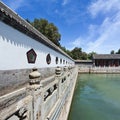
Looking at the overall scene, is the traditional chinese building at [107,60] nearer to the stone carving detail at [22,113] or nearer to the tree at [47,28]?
the tree at [47,28]

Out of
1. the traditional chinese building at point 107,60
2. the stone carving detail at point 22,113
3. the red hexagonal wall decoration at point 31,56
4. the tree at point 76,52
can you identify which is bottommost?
the stone carving detail at point 22,113

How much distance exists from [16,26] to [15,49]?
2.41 ft

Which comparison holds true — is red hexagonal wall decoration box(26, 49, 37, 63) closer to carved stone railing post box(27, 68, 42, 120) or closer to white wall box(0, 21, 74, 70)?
white wall box(0, 21, 74, 70)

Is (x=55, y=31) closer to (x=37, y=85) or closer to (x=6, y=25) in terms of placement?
(x=6, y=25)

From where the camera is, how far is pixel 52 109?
13.4 feet

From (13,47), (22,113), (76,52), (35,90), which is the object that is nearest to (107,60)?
(76,52)

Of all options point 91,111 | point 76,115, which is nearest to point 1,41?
point 76,115

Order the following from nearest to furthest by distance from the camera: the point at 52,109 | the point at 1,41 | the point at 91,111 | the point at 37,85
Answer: the point at 37,85, the point at 52,109, the point at 1,41, the point at 91,111

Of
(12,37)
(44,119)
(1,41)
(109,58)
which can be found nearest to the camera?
(44,119)

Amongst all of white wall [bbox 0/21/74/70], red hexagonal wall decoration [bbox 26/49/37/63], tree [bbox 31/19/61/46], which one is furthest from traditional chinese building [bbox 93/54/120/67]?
white wall [bbox 0/21/74/70]

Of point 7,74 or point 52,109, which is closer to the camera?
point 52,109

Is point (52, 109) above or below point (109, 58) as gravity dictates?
below

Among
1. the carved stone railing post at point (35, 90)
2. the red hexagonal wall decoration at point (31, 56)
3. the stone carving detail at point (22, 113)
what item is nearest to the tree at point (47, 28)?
the red hexagonal wall decoration at point (31, 56)

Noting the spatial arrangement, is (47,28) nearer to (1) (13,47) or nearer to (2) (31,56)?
(2) (31,56)
